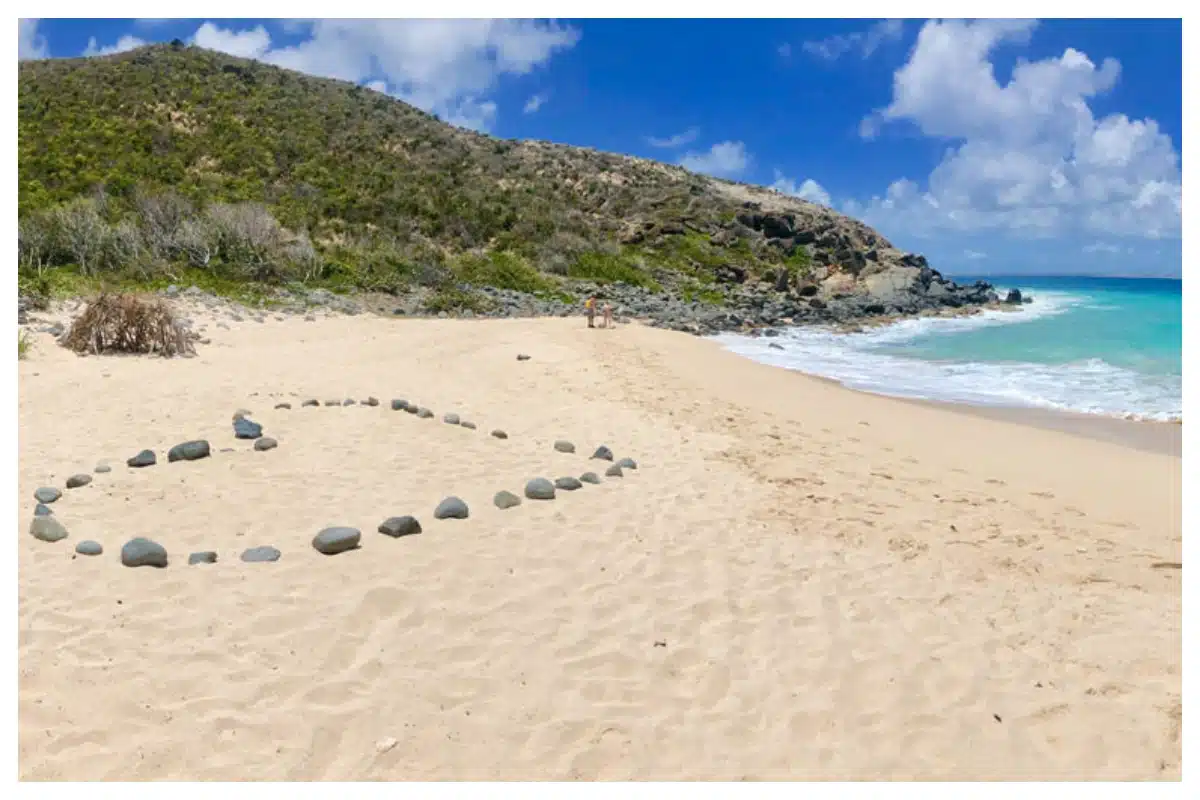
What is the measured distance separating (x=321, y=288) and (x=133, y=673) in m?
21.3

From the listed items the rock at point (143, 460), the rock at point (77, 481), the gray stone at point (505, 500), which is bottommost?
the gray stone at point (505, 500)

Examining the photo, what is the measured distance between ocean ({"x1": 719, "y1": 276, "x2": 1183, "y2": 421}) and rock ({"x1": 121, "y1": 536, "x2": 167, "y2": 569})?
11737 millimetres

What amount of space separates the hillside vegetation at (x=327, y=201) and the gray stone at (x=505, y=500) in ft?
49.0

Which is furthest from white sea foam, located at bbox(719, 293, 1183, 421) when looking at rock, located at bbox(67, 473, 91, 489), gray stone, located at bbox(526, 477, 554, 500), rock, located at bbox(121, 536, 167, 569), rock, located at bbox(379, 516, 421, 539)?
rock, located at bbox(121, 536, 167, 569)

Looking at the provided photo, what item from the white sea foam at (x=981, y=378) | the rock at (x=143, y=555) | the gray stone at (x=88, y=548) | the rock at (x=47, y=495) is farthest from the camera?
the white sea foam at (x=981, y=378)

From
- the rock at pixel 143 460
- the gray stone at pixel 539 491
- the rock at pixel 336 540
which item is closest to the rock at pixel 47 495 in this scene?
the rock at pixel 143 460

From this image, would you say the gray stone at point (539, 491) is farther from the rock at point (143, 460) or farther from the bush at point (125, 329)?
the bush at point (125, 329)

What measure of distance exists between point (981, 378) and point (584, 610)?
49.9ft

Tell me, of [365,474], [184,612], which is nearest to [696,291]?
[365,474]

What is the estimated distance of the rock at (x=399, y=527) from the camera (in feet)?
17.7

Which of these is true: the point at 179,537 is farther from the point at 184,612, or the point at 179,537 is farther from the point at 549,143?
the point at 549,143

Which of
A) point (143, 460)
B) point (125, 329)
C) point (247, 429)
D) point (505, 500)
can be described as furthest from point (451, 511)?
point (125, 329)

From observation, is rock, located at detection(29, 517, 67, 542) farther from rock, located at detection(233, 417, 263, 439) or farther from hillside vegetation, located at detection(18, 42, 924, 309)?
hillside vegetation, located at detection(18, 42, 924, 309)

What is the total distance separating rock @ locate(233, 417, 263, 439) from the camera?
25.0 ft
